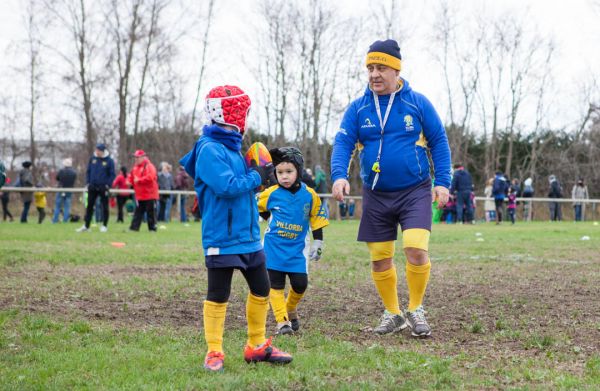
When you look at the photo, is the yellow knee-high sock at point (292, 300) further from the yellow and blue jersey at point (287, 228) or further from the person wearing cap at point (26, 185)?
the person wearing cap at point (26, 185)

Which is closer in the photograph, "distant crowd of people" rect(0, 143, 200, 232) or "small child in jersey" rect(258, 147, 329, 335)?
"small child in jersey" rect(258, 147, 329, 335)

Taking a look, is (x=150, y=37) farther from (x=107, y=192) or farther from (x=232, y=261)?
(x=232, y=261)

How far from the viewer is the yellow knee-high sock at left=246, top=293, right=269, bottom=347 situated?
4.83m

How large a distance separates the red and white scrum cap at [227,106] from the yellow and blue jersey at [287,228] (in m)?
1.61

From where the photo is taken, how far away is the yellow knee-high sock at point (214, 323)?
461 centimetres

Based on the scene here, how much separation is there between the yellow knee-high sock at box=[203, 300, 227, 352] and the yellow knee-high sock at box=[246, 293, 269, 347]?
0.76ft

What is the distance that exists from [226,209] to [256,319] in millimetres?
781

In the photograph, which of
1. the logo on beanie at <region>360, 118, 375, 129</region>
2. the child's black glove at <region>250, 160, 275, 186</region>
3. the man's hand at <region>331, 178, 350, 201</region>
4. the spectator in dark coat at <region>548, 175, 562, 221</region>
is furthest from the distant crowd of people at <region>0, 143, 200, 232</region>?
the spectator in dark coat at <region>548, 175, 562, 221</region>

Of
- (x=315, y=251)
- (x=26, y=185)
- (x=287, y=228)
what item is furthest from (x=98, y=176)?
(x=287, y=228)

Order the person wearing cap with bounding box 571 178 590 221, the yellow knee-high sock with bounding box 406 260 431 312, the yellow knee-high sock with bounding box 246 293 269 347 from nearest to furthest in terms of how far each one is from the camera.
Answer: the yellow knee-high sock with bounding box 246 293 269 347 < the yellow knee-high sock with bounding box 406 260 431 312 < the person wearing cap with bounding box 571 178 590 221

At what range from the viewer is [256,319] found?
191 inches

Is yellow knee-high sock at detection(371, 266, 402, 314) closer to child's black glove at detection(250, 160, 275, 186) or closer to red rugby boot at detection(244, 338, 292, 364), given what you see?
red rugby boot at detection(244, 338, 292, 364)

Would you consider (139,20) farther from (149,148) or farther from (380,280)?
(380,280)

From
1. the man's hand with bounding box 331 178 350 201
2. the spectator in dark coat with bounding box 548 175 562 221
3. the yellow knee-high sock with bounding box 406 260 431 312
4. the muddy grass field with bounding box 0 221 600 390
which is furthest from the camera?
the spectator in dark coat with bounding box 548 175 562 221
